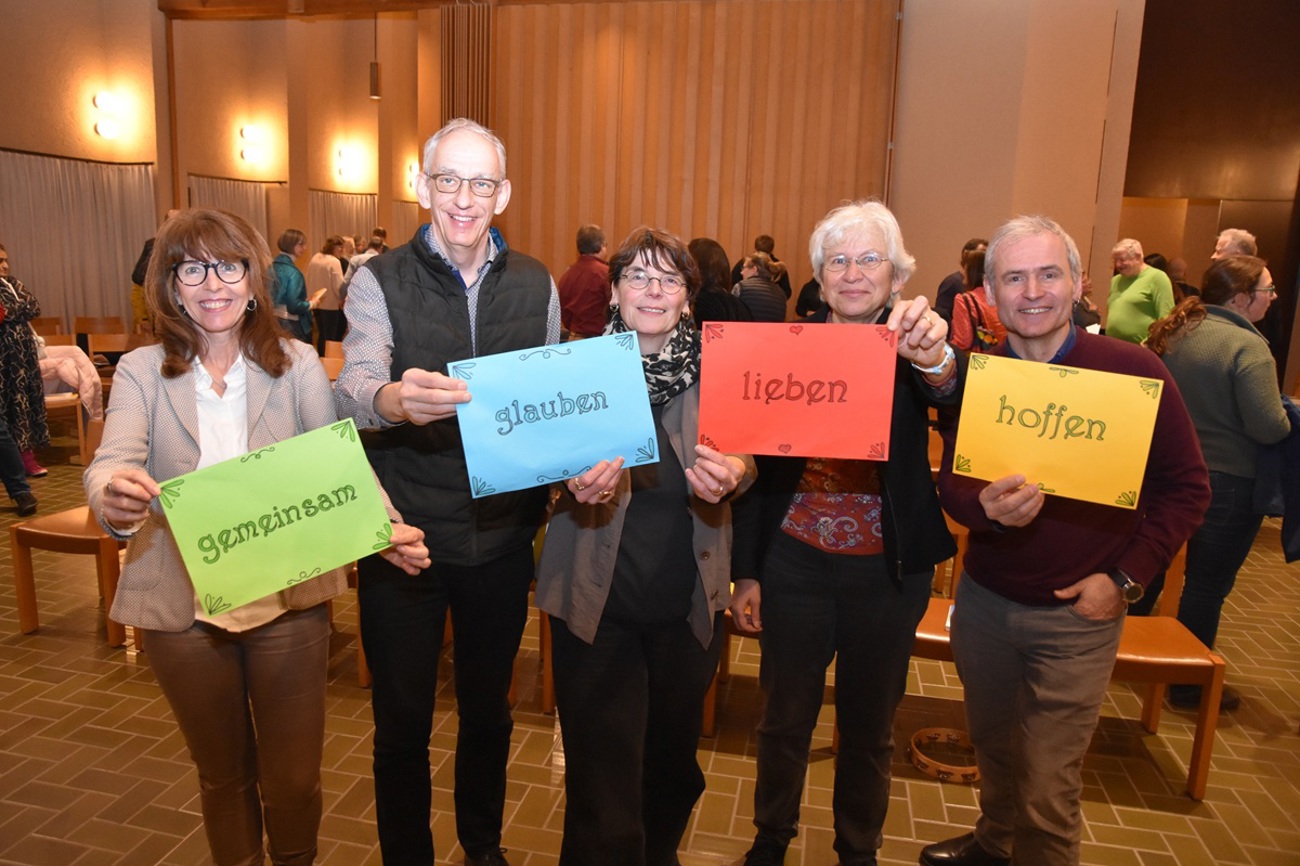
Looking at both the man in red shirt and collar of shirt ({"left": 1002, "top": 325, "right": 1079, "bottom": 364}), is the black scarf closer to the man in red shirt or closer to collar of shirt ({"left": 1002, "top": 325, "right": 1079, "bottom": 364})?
collar of shirt ({"left": 1002, "top": 325, "right": 1079, "bottom": 364})

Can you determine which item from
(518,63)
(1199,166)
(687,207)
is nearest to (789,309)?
(687,207)

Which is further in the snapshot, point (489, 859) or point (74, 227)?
point (74, 227)

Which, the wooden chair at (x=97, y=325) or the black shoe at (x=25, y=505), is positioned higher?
the wooden chair at (x=97, y=325)

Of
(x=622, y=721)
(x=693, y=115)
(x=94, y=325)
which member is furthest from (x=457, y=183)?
(x=94, y=325)

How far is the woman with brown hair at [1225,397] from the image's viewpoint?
11.0ft

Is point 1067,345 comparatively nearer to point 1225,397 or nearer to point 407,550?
point 407,550

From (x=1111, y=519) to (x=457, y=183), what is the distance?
1.70 metres

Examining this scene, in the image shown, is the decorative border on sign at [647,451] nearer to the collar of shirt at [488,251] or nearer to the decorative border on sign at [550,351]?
the decorative border on sign at [550,351]

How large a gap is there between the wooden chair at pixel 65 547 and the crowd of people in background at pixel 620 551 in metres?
2.40

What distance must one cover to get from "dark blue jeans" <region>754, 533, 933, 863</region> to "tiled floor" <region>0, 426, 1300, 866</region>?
0.45 m

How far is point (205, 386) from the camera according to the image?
1.88 m

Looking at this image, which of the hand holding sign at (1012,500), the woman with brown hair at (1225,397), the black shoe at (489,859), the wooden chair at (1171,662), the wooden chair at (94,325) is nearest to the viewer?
the hand holding sign at (1012,500)

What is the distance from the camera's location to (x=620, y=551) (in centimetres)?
195

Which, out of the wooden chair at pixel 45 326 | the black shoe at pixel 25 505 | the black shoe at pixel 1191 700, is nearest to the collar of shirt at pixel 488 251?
the black shoe at pixel 1191 700
